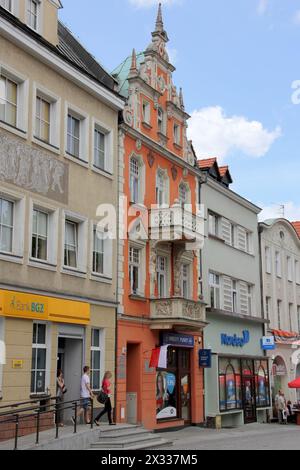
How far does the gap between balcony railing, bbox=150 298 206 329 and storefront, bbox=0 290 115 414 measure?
8.52ft

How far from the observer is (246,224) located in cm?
3669

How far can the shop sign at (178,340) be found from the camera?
1035 inches

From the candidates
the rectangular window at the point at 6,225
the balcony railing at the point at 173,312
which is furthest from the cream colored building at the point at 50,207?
the balcony railing at the point at 173,312

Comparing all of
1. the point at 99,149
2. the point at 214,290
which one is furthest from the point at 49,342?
the point at 214,290

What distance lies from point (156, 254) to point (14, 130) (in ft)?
30.0

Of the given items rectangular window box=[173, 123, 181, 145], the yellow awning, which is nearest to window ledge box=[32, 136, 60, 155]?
the yellow awning

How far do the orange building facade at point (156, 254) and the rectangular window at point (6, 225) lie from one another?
579cm

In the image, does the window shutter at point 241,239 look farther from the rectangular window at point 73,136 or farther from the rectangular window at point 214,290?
the rectangular window at point 73,136

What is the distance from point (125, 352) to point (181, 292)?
5380mm

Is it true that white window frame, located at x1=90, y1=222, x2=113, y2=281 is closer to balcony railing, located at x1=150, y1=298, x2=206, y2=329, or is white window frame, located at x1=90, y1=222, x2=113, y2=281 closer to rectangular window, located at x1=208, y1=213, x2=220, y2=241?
balcony railing, located at x1=150, y1=298, x2=206, y2=329

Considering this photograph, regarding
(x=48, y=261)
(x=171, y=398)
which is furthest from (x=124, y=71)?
(x=171, y=398)

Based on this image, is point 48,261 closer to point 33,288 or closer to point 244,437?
point 33,288

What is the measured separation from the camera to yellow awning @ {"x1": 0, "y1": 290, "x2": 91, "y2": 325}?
18173 mm

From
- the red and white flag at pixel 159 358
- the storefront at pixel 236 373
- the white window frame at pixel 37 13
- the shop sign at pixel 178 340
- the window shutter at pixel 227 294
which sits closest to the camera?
the white window frame at pixel 37 13
